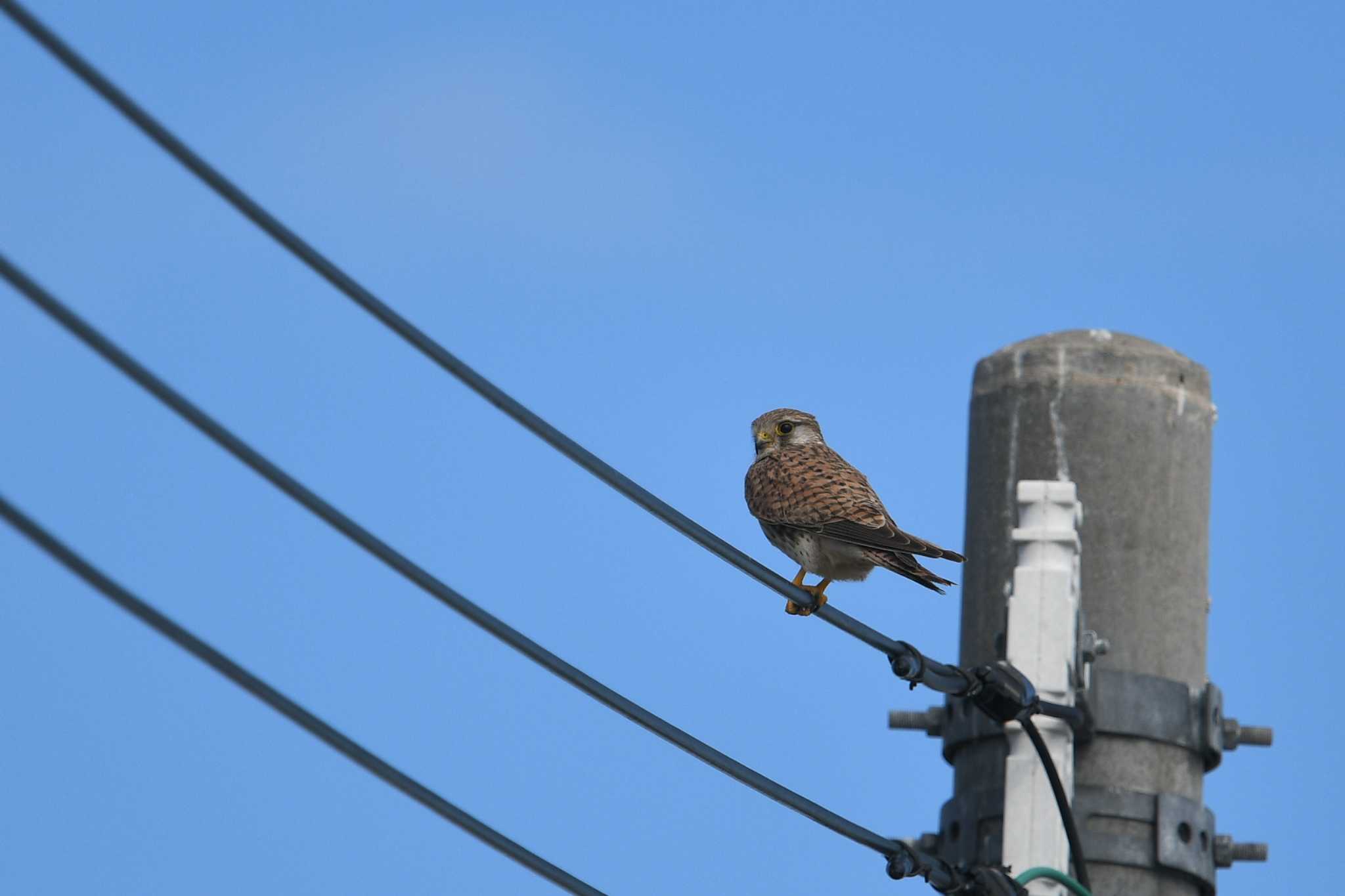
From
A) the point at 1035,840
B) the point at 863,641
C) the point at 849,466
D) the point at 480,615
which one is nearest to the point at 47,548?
the point at 480,615

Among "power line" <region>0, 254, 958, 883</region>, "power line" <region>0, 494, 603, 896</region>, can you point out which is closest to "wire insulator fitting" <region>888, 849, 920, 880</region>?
"power line" <region>0, 254, 958, 883</region>

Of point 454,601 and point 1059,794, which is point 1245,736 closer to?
point 1059,794

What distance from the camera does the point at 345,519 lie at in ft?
12.8

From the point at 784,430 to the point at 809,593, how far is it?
7.69 ft

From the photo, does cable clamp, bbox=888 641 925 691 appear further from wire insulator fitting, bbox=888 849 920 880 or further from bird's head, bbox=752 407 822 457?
bird's head, bbox=752 407 822 457

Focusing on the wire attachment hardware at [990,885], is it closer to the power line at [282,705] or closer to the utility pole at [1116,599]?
the utility pole at [1116,599]

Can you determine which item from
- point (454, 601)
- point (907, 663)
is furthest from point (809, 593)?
point (454, 601)

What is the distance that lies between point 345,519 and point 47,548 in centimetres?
76

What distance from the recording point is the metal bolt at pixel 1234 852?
254 inches

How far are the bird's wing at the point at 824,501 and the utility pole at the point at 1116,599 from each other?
0.33 meters

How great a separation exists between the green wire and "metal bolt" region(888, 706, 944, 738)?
0.85 meters

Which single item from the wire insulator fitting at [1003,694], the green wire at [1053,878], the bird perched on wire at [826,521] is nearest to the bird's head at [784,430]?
the bird perched on wire at [826,521]

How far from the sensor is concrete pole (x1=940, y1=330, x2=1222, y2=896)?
626 cm

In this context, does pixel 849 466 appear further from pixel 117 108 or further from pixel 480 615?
pixel 117 108
